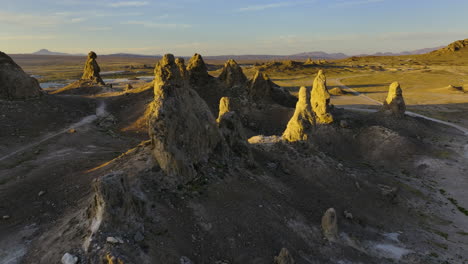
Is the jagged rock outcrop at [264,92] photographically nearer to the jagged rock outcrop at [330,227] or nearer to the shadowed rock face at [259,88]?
the shadowed rock face at [259,88]

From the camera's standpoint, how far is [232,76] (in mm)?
63062

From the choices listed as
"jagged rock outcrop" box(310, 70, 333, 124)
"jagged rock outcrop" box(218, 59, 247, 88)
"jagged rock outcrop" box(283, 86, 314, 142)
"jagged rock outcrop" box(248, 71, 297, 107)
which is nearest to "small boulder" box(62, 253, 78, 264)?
"jagged rock outcrop" box(283, 86, 314, 142)

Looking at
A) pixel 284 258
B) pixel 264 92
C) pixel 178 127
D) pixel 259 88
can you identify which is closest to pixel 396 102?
pixel 264 92

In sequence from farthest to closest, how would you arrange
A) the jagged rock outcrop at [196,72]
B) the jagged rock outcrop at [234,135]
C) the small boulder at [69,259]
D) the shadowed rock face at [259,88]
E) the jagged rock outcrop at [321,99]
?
the jagged rock outcrop at [196,72], the shadowed rock face at [259,88], the jagged rock outcrop at [321,99], the jagged rock outcrop at [234,135], the small boulder at [69,259]

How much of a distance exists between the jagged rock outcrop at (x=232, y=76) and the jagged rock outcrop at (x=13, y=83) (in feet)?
112

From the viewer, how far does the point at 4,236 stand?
20406mm

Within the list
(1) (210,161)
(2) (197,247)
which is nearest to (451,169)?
(1) (210,161)

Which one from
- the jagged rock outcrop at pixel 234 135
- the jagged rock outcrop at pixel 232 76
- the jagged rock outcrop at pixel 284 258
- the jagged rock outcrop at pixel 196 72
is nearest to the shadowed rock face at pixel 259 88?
the jagged rock outcrop at pixel 232 76

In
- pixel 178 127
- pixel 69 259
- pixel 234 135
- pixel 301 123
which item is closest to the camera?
pixel 69 259

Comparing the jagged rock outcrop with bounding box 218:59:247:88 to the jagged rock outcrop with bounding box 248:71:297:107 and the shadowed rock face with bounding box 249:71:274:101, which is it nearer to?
the jagged rock outcrop with bounding box 248:71:297:107

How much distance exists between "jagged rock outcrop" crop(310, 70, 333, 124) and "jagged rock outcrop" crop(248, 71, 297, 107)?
41.3 ft

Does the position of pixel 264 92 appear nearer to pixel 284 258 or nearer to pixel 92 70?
pixel 284 258

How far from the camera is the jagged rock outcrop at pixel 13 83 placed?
50.4 metres

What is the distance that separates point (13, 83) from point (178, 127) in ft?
141
